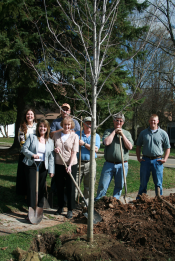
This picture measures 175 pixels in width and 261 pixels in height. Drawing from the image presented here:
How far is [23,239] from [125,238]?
1.42m

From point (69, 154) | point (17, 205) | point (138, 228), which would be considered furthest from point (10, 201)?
point (138, 228)

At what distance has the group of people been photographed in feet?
15.1

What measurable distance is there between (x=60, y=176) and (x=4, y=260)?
1970 millimetres

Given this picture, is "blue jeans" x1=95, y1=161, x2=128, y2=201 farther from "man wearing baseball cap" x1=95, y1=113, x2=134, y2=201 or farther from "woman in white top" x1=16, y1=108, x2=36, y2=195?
"woman in white top" x1=16, y1=108, x2=36, y2=195

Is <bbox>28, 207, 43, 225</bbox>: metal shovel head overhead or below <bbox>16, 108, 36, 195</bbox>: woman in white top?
below

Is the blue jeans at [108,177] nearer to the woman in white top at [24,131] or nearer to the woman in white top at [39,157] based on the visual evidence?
the woman in white top at [39,157]

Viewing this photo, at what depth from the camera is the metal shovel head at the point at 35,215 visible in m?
→ 4.21

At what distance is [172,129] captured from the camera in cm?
2953

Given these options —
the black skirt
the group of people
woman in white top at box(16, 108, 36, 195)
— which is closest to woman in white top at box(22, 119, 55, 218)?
the group of people

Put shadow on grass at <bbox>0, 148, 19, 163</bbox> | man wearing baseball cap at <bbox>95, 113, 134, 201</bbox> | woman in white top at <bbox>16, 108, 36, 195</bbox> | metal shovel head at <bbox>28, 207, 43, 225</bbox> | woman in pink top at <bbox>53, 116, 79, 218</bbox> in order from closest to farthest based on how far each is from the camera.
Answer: metal shovel head at <bbox>28, 207, 43, 225</bbox>
woman in pink top at <bbox>53, 116, 79, 218</bbox>
man wearing baseball cap at <bbox>95, 113, 134, 201</bbox>
woman in white top at <bbox>16, 108, 36, 195</bbox>
shadow on grass at <bbox>0, 148, 19, 163</bbox>

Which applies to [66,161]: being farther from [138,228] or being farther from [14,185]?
[14,185]

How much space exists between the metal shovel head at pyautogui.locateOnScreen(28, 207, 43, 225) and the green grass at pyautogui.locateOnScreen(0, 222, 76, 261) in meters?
0.58

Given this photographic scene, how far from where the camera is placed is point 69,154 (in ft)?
15.6

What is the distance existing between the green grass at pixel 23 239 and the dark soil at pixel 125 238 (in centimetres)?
9
